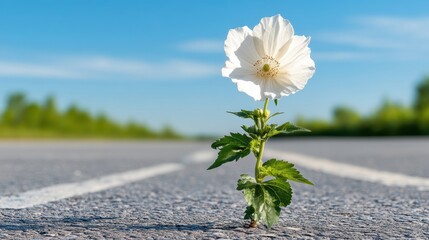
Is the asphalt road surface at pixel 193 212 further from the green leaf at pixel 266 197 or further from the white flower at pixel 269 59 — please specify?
the white flower at pixel 269 59

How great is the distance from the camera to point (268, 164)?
5.89 feet

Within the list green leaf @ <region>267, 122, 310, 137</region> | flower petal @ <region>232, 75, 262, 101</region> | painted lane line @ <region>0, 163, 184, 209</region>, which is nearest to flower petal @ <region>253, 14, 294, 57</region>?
flower petal @ <region>232, 75, 262, 101</region>

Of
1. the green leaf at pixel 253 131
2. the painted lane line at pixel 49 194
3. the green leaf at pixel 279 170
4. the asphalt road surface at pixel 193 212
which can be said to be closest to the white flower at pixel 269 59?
the green leaf at pixel 253 131

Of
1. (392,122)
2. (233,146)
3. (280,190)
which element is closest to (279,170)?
(280,190)

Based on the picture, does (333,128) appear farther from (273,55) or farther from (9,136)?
(273,55)

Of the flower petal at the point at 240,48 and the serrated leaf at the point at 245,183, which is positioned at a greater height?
the flower petal at the point at 240,48

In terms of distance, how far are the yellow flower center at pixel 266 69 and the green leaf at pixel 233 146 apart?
20 cm

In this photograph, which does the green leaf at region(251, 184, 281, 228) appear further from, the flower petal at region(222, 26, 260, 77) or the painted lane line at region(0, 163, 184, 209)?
the painted lane line at region(0, 163, 184, 209)

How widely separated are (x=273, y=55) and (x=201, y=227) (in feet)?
2.10

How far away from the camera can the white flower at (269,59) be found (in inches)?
67.7

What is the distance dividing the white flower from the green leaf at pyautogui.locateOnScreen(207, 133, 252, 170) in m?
0.15

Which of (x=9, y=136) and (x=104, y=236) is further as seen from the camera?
(x=9, y=136)

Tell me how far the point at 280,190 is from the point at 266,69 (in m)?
0.38

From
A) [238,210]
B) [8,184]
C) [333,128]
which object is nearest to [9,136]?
[8,184]
